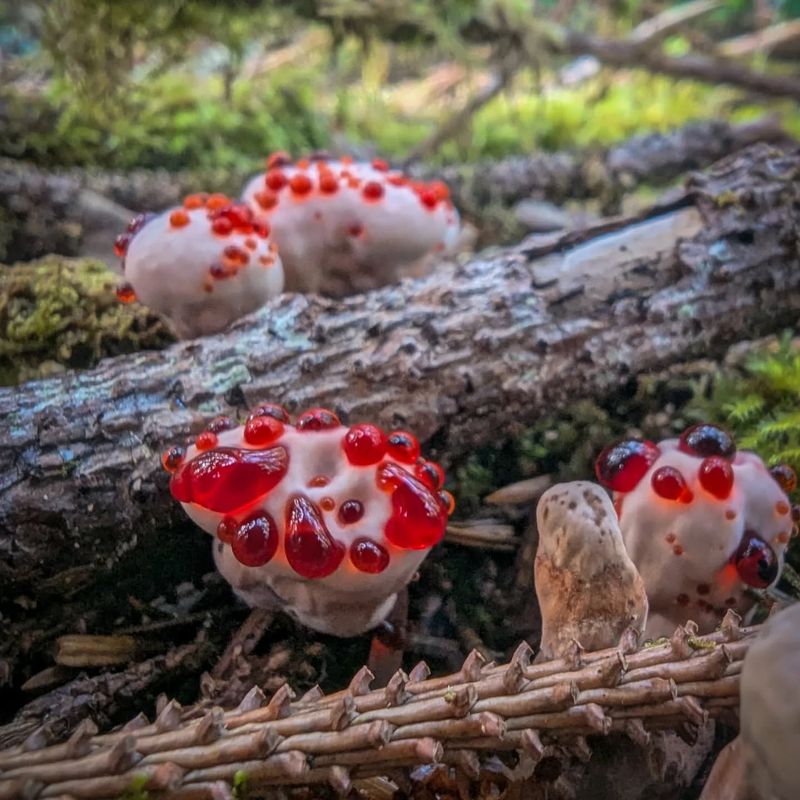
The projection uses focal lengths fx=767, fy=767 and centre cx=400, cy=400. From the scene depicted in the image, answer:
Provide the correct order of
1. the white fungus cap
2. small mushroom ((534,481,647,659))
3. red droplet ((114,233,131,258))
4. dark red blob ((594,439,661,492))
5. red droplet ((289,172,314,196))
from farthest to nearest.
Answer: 1. red droplet ((289,172,314,196))
2. red droplet ((114,233,131,258))
3. the white fungus cap
4. dark red blob ((594,439,661,492))
5. small mushroom ((534,481,647,659))

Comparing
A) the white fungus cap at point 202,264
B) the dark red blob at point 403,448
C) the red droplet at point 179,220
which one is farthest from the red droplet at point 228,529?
the red droplet at point 179,220

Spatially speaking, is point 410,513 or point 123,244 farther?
point 123,244

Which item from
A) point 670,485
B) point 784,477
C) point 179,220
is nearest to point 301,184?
point 179,220

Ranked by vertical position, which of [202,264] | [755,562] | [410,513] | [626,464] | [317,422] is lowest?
[755,562]

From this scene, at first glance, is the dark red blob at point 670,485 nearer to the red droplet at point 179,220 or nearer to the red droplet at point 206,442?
the red droplet at point 206,442

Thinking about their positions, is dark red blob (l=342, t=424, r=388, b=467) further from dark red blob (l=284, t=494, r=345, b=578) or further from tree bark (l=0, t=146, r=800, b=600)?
tree bark (l=0, t=146, r=800, b=600)

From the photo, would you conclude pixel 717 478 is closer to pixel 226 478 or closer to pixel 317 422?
pixel 317 422


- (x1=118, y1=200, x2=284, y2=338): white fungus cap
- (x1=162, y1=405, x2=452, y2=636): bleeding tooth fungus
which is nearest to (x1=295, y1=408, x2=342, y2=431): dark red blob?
(x1=162, y1=405, x2=452, y2=636): bleeding tooth fungus
